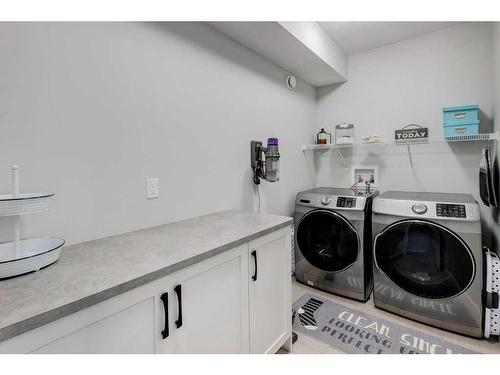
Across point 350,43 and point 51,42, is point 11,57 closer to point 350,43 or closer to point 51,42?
point 51,42

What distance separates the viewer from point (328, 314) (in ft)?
6.66

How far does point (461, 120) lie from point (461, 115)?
40 mm

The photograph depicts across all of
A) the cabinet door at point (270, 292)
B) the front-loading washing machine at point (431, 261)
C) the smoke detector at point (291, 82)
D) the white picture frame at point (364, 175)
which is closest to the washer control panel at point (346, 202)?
the front-loading washing machine at point (431, 261)

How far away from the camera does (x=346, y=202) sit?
218 centimetres

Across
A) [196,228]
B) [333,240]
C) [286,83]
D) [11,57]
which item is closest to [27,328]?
[196,228]

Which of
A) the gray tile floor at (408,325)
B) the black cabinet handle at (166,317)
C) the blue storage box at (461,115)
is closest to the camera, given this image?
the black cabinet handle at (166,317)

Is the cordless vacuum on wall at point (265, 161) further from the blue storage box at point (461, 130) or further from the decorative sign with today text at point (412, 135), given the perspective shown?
the blue storage box at point (461, 130)

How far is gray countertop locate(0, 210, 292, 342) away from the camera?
0.63 metres

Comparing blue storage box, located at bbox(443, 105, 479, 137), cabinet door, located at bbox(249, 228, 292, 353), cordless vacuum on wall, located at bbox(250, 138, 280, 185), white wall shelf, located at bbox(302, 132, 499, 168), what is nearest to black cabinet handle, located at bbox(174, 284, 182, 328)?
cabinet door, located at bbox(249, 228, 292, 353)

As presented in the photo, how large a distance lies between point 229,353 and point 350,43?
113 inches

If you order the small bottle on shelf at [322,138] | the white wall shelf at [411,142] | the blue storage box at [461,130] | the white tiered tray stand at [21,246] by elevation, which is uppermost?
the small bottle on shelf at [322,138]

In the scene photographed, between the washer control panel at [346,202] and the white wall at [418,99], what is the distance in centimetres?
73

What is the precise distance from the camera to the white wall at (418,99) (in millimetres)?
2150

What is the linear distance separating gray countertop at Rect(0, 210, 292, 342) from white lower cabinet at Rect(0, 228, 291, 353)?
4cm
